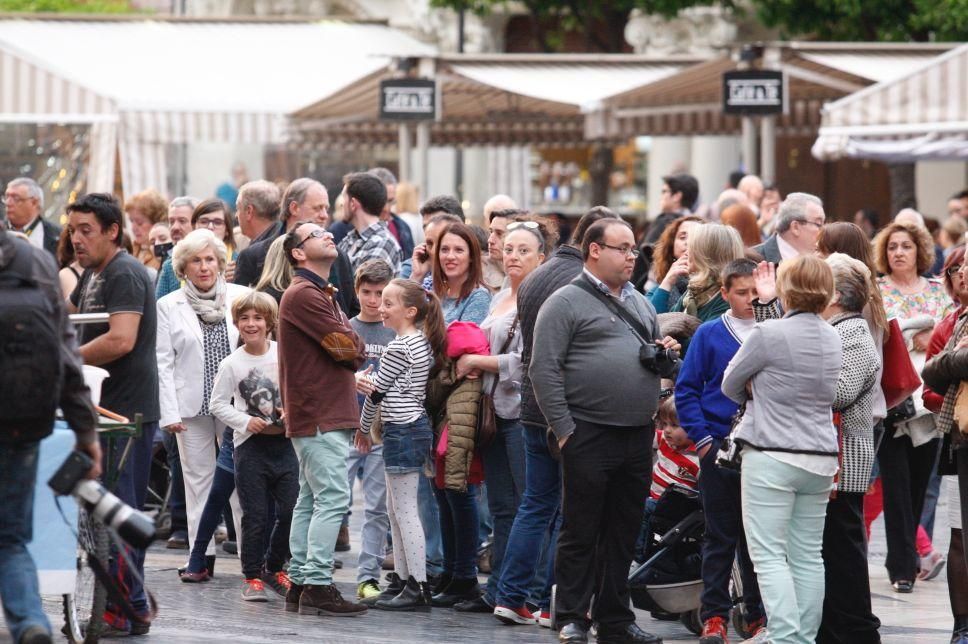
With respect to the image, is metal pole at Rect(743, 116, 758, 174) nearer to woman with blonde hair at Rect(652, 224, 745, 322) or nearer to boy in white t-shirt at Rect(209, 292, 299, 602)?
woman with blonde hair at Rect(652, 224, 745, 322)

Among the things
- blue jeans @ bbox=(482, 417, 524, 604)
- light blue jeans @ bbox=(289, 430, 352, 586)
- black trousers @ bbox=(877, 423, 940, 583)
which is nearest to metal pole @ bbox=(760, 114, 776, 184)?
black trousers @ bbox=(877, 423, 940, 583)

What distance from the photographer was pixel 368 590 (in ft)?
31.2

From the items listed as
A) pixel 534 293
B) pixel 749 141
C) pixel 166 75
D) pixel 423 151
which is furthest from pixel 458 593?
pixel 166 75

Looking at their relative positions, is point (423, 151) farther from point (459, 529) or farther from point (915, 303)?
point (459, 529)

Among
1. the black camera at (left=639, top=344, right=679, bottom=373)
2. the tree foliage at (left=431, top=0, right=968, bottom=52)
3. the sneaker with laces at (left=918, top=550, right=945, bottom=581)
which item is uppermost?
the tree foliage at (left=431, top=0, right=968, bottom=52)

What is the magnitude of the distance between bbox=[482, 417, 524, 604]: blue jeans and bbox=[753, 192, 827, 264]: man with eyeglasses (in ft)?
7.08

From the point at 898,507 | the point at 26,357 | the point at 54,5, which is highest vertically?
the point at 54,5

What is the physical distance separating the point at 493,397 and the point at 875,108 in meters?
6.76

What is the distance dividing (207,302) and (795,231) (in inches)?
136

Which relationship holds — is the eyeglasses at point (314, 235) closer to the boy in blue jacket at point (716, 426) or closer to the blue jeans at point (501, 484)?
the blue jeans at point (501, 484)

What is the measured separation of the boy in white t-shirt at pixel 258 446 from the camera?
953 cm

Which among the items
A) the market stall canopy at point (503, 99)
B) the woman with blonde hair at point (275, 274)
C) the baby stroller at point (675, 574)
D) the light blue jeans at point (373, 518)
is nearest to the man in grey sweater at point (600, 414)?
the baby stroller at point (675, 574)

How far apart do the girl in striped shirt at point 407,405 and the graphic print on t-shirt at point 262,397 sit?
55 cm

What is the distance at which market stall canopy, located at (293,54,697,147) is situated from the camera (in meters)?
17.8
